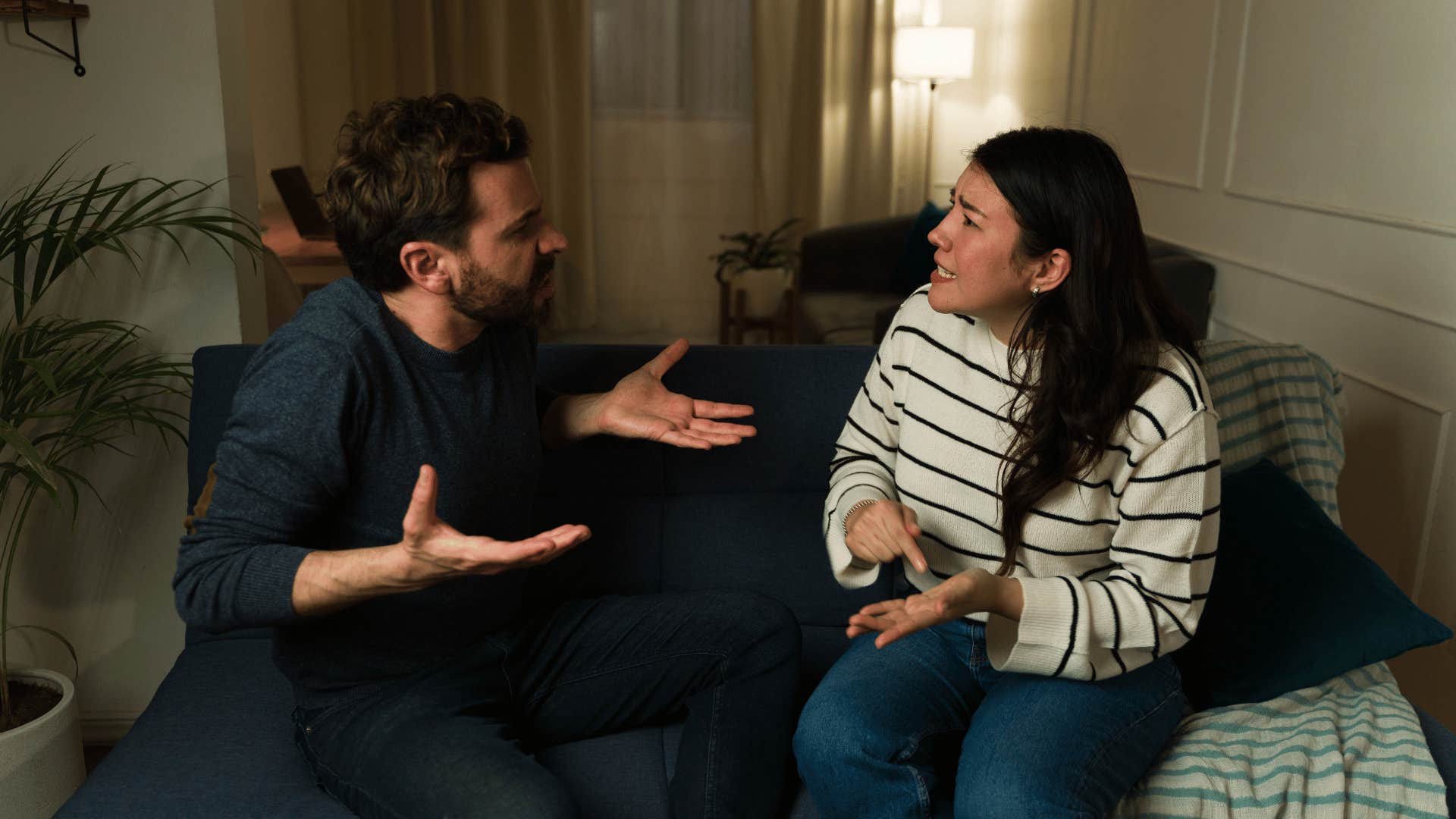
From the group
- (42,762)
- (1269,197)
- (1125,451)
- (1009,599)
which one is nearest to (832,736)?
(1009,599)

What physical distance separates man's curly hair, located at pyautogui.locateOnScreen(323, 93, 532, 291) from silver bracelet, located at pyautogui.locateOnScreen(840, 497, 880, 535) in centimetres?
61

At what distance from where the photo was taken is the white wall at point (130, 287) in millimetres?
1907

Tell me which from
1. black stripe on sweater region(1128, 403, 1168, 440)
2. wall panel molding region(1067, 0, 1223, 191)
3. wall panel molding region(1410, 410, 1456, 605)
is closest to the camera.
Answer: black stripe on sweater region(1128, 403, 1168, 440)

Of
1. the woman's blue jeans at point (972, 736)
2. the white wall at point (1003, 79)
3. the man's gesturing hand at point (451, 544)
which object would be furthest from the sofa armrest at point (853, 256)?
the man's gesturing hand at point (451, 544)

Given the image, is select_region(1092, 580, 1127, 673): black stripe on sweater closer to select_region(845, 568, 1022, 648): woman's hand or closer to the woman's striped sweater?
the woman's striped sweater

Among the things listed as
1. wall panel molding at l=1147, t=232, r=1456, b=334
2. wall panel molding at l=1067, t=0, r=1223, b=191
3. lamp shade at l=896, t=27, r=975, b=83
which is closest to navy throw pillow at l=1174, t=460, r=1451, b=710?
wall panel molding at l=1147, t=232, r=1456, b=334

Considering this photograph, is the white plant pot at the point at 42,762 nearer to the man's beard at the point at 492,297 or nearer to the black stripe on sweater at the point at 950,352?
the man's beard at the point at 492,297

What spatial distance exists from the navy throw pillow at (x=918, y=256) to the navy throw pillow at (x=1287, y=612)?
2.40 metres

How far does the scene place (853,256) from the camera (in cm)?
450

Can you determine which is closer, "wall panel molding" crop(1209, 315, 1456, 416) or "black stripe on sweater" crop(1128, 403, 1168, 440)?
"black stripe on sweater" crop(1128, 403, 1168, 440)

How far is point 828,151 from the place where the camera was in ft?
18.1

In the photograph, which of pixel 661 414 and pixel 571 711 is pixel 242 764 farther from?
pixel 661 414

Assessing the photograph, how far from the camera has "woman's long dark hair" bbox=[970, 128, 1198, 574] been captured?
1391 mm

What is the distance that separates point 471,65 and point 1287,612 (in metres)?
4.59
